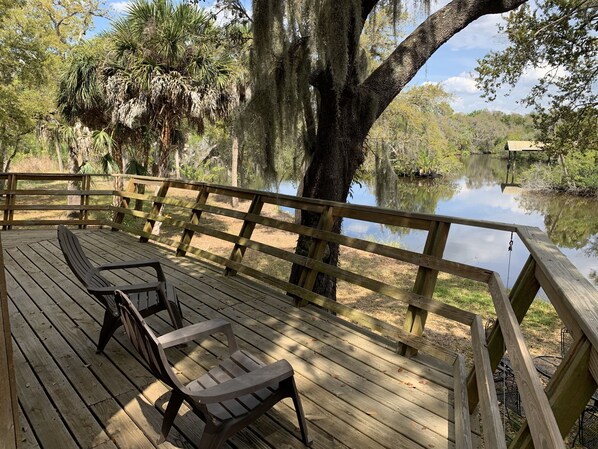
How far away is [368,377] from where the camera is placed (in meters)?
2.30

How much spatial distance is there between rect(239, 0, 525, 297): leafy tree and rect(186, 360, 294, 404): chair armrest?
287 centimetres

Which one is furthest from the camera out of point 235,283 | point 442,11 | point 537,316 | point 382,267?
point 382,267

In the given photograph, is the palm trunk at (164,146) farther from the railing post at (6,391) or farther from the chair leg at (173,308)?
the railing post at (6,391)

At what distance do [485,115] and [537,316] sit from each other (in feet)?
252

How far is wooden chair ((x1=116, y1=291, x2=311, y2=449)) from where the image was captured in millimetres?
1470

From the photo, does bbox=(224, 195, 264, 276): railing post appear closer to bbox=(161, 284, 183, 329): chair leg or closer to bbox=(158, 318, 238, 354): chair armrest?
bbox=(161, 284, 183, 329): chair leg

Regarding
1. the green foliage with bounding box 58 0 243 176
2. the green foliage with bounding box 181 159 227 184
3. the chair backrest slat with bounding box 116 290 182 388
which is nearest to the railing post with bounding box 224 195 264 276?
the chair backrest slat with bounding box 116 290 182 388

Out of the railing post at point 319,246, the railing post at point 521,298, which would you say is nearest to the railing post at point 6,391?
the railing post at point 521,298

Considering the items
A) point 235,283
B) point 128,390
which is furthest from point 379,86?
point 128,390

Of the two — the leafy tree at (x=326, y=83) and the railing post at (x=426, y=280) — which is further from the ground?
the leafy tree at (x=326, y=83)

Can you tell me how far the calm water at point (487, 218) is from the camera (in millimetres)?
11345

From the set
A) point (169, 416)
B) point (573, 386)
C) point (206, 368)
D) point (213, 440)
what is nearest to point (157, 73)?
point (206, 368)

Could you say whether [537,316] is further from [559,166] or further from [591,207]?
[559,166]

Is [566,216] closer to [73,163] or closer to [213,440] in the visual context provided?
[73,163]
